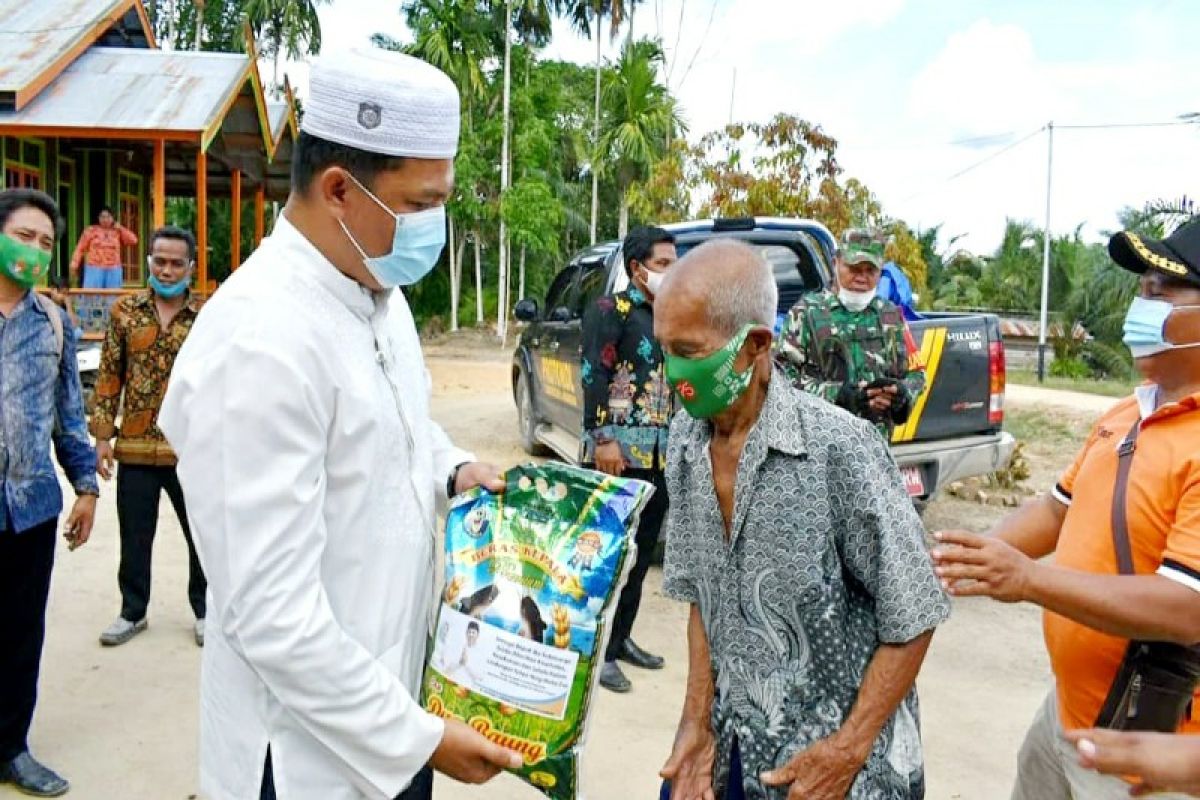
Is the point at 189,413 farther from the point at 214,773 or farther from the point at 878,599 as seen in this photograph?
the point at 878,599

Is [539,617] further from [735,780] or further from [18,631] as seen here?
[18,631]

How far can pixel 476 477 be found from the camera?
2.05 m

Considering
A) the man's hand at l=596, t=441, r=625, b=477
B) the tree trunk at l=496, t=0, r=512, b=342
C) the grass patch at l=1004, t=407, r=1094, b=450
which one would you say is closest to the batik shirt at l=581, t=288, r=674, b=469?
the man's hand at l=596, t=441, r=625, b=477

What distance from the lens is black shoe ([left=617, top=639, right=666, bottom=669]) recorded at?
5070 millimetres

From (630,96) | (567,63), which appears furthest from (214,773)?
(567,63)

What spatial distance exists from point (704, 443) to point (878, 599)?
1.55ft

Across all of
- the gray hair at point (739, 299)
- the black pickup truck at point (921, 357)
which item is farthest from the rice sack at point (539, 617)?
the black pickup truck at point (921, 357)

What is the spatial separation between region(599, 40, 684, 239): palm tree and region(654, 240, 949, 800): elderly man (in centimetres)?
2769

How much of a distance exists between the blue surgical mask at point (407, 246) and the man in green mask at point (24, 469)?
7.99 ft

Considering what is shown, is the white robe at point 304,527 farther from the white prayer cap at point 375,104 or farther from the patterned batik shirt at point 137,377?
the patterned batik shirt at point 137,377

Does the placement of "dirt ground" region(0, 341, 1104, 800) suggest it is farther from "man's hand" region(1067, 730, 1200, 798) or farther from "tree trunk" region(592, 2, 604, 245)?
"tree trunk" region(592, 2, 604, 245)

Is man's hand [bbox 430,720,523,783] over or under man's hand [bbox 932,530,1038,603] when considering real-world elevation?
under

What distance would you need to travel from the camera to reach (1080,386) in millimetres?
19391

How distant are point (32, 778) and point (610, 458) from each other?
8.86ft
